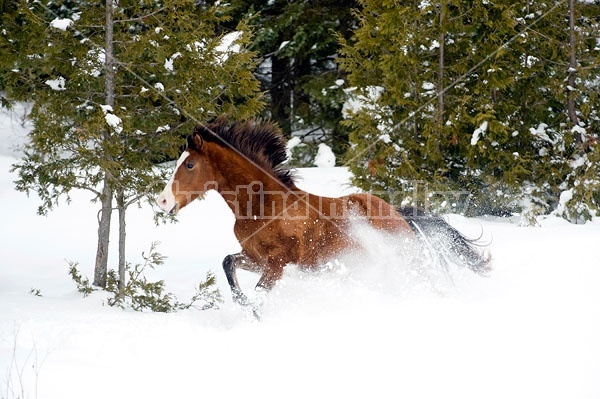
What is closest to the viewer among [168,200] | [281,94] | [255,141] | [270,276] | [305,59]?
[168,200]

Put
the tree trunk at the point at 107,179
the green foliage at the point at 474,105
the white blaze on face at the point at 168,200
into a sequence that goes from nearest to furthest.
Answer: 1. the white blaze on face at the point at 168,200
2. the tree trunk at the point at 107,179
3. the green foliage at the point at 474,105

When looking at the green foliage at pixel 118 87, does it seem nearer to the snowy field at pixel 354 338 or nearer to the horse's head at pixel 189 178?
Answer: the horse's head at pixel 189 178

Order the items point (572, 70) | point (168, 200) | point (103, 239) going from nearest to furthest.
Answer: point (168, 200)
point (103, 239)
point (572, 70)

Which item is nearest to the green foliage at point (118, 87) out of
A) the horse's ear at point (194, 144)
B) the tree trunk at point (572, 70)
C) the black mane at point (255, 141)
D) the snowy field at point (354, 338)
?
the black mane at point (255, 141)

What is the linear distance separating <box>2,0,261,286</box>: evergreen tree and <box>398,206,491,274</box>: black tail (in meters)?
2.59

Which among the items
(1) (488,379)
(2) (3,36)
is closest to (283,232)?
(1) (488,379)

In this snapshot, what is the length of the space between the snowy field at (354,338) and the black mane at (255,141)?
112 cm

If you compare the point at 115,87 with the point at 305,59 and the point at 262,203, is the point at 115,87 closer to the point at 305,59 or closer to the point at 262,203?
the point at 262,203

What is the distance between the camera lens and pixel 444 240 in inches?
296

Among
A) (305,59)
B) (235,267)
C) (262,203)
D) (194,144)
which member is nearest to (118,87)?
(194,144)

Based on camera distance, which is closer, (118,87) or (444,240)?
(444,240)

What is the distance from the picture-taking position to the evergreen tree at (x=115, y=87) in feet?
24.2

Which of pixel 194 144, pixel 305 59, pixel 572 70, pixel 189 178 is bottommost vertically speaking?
pixel 189 178

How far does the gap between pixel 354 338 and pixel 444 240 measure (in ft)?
8.30
